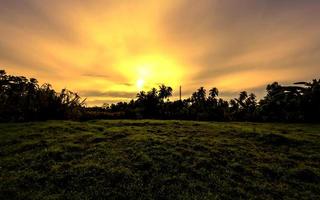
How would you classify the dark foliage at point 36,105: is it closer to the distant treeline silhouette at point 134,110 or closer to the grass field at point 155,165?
the distant treeline silhouette at point 134,110

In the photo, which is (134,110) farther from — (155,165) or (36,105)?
(155,165)

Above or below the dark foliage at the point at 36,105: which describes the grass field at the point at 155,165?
below

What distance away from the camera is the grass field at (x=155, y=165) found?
29.5 ft

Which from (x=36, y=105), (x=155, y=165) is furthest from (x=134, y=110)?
(x=155, y=165)

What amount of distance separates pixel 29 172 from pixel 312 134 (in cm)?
1599

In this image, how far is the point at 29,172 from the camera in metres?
10.2

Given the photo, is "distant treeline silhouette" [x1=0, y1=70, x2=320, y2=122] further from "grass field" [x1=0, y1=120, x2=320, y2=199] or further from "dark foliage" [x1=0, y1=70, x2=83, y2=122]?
"grass field" [x1=0, y1=120, x2=320, y2=199]

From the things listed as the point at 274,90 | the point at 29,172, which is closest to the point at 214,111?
the point at 274,90

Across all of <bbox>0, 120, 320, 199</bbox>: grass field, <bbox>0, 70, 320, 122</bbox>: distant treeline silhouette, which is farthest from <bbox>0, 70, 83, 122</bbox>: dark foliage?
<bbox>0, 120, 320, 199</bbox>: grass field

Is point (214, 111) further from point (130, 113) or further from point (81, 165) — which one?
point (81, 165)

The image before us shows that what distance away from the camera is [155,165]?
11.0 m

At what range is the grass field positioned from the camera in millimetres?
8984

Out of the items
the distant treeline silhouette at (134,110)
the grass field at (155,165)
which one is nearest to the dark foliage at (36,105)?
the distant treeline silhouette at (134,110)

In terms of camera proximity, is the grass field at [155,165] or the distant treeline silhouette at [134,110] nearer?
the grass field at [155,165]
